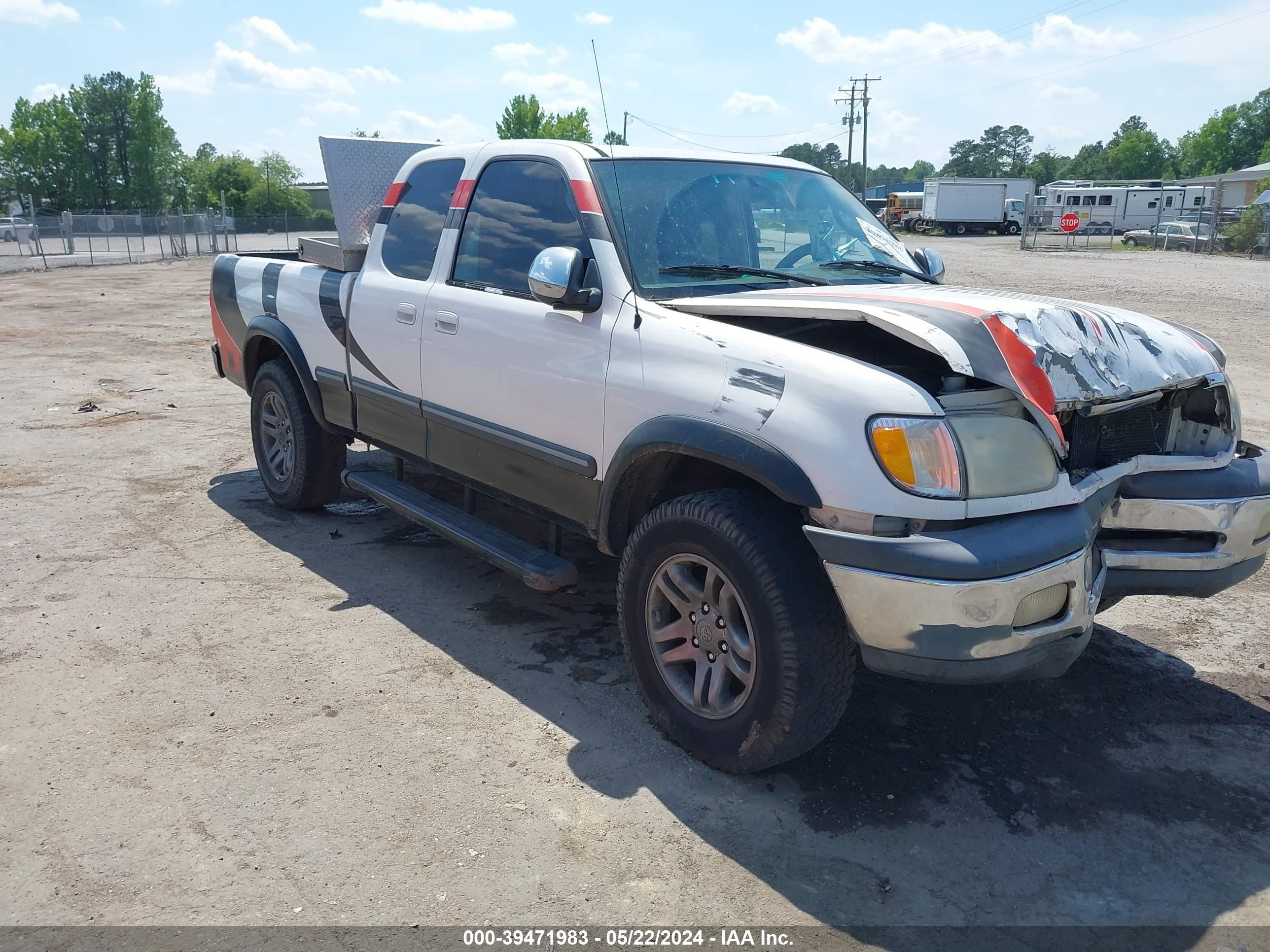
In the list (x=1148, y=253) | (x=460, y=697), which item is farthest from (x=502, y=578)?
(x=1148, y=253)

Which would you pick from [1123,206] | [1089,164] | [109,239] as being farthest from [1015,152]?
[109,239]

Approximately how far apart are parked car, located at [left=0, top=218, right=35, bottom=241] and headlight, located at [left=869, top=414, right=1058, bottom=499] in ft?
114

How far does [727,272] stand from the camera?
3.97 meters

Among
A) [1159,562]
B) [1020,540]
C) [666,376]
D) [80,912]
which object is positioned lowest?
[80,912]

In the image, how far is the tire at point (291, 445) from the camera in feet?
19.5

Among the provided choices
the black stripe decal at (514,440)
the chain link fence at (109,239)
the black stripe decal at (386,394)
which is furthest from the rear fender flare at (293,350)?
the chain link fence at (109,239)

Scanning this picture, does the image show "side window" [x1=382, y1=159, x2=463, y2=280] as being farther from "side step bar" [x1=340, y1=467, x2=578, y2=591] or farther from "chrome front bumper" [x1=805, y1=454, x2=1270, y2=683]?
"chrome front bumper" [x1=805, y1=454, x2=1270, y2=683]

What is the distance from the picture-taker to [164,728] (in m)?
3.71

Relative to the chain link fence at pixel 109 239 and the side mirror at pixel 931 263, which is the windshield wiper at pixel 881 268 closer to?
the side mirror at pixel 931 263

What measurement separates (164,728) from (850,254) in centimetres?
337

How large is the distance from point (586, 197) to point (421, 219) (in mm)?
1278

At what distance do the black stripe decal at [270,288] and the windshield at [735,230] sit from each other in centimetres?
271

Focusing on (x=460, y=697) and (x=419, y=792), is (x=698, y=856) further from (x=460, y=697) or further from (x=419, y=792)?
(x=460, y=697)

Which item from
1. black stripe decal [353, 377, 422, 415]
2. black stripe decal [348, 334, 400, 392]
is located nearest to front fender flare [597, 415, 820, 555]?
black stripe decal [353, 377, 422, 415]
